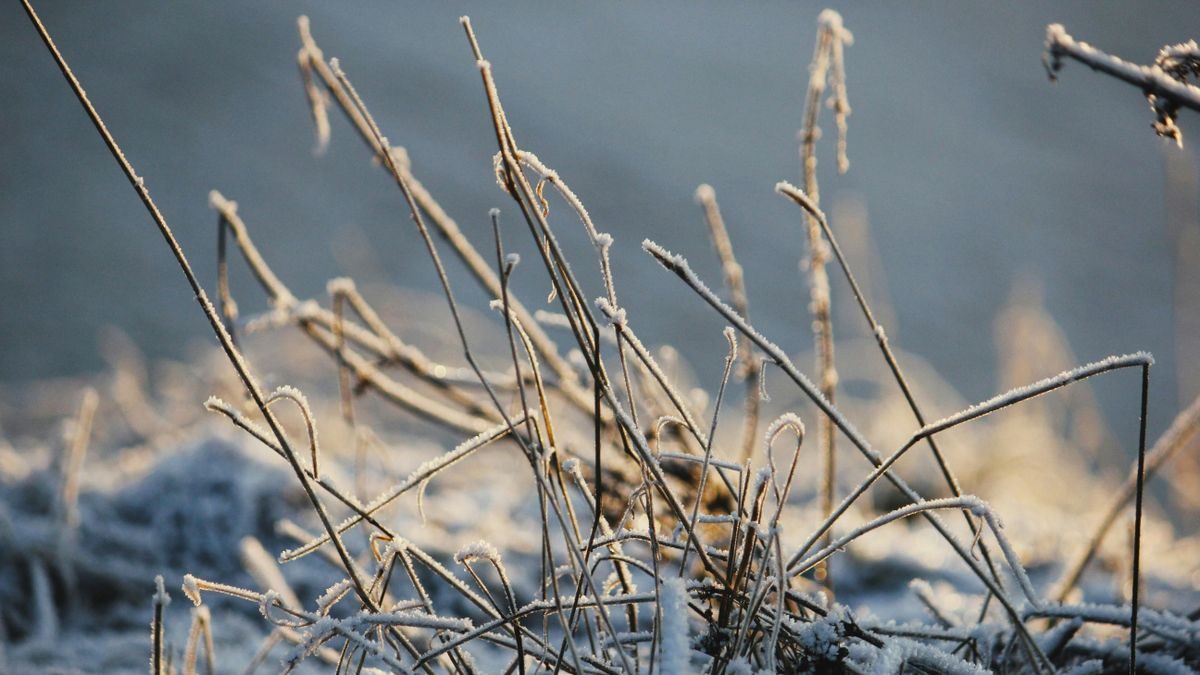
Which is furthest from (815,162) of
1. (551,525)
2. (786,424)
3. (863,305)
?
(551,525)

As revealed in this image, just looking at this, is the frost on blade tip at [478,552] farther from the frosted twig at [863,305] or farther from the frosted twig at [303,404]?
the frosted twig at [863,305]

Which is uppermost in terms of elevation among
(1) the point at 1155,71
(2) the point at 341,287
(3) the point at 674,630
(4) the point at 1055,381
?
(2) the point at 341,287

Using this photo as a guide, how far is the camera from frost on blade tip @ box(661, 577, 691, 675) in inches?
18.6

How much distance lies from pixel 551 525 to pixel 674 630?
72 cm

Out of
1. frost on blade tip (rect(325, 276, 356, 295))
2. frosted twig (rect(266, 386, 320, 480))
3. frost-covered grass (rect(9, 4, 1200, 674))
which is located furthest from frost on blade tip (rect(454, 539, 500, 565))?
frost on blade tip (rect(325, 276, 356, 295))

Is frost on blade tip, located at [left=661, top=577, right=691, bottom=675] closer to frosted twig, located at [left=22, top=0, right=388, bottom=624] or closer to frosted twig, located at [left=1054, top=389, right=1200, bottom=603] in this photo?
frosted twig, located at [left=22, top=0, right=388, bottom=624]

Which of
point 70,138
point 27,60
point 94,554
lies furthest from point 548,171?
point 27,60

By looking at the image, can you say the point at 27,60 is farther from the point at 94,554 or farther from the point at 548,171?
the point at 548,171

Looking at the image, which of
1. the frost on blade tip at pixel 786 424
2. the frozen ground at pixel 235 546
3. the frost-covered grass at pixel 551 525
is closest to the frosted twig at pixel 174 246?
the frost-covered grass at pixel 551 525

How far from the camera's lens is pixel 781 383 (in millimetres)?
3059

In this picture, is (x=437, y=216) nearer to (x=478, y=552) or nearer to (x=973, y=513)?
(x=478, y=552)

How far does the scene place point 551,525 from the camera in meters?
1.19

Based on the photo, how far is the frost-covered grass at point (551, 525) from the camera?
563 millimetres

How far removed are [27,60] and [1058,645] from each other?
595 centimetres
